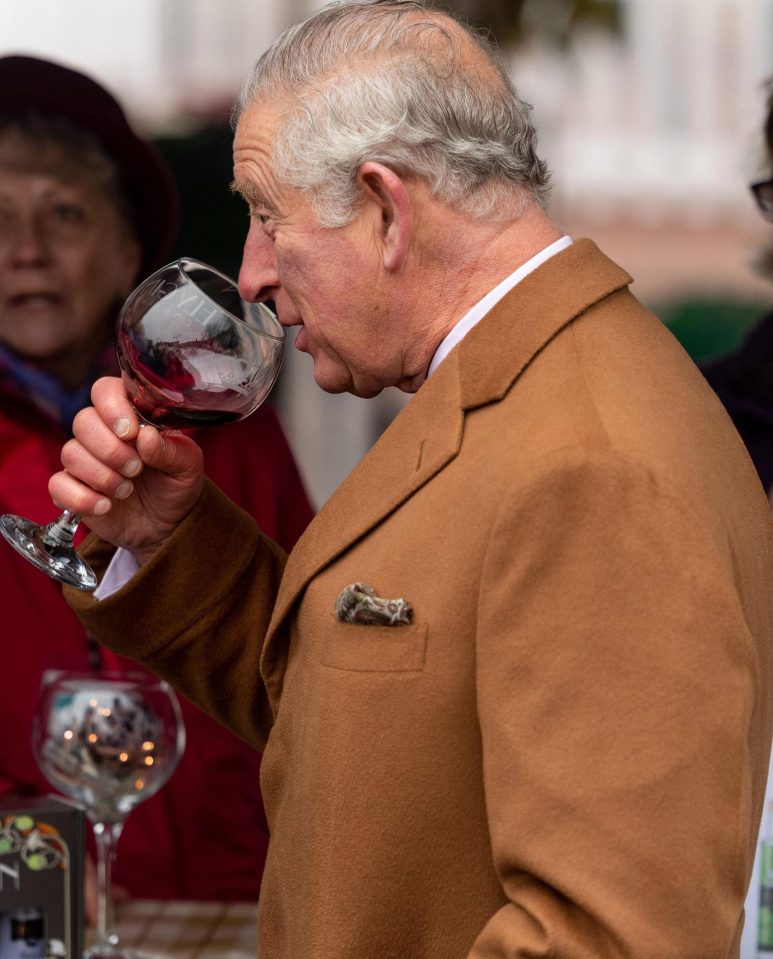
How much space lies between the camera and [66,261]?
284 centimetres

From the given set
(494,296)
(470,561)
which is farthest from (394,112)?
(470,561)

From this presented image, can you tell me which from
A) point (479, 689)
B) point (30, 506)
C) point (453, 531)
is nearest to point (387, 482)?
point (453, 531)

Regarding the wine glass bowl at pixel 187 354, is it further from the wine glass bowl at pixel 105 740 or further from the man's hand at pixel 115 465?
the wine glass bowl at pixel 105 740

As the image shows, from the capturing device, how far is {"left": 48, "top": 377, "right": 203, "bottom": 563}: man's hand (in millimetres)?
1668

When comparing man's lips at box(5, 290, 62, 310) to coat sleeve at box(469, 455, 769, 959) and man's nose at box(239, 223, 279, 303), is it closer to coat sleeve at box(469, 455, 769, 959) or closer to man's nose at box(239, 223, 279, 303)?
man's nose at box(239, 223, 279, 303)

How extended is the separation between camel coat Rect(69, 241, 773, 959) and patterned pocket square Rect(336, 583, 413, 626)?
0.04ft

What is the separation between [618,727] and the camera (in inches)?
48.6

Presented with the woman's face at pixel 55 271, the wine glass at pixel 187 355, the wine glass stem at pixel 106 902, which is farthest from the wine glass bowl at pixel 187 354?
the woman's face at pixel 55 271

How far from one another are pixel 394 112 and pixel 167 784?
146cm

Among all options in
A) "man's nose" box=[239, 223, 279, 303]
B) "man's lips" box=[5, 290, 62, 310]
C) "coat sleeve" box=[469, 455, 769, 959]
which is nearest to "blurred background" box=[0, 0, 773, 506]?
"man's lips" box=[5, 290, 62, 310]

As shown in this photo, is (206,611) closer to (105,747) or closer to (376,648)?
(105,747)

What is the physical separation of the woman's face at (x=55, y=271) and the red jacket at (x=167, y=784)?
0.67 feet

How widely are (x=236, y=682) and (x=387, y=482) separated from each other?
0.47m

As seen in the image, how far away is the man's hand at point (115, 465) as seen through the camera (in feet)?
5.47
